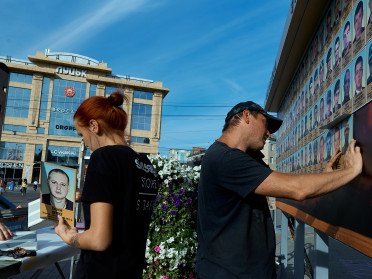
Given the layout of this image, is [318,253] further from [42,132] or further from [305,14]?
[42,132]

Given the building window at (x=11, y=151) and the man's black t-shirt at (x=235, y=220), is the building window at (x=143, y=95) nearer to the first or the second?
the building window at (x=11, y=151)

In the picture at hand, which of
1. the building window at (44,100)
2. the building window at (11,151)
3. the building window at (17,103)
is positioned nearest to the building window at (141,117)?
the building window at (44,100)

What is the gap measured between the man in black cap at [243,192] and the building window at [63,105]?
52.1m

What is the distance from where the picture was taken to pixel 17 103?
2028 inches

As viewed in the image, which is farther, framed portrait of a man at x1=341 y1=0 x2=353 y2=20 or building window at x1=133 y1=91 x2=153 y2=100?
building window at x1=133 y1=91 x2=153 y2=100

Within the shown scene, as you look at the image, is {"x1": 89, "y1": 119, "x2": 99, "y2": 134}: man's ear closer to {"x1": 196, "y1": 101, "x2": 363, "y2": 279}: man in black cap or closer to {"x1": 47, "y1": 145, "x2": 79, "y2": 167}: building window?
{"x1": 196, "y1": 101, "x2": 363, "y2": 279}: man in black cap

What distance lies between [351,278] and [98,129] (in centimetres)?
583

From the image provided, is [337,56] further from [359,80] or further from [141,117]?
[141,117]

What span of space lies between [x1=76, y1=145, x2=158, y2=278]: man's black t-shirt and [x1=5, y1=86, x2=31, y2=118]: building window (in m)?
53.7

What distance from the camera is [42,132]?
5172cm

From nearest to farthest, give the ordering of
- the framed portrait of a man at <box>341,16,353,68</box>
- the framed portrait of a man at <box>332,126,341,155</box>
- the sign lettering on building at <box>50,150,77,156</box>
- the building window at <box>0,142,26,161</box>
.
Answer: the framed portrait of a man at <box>341,16,353,68</box>, the framed portrait of a man at <box>332,126,341,155</box>, the building window at <box>0,142,26,161</box>, the sign lettering on building at <box>50,150,77,156</box>

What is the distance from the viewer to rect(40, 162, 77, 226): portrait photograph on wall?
2.40 m

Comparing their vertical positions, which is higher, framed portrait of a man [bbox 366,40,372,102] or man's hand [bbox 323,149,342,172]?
framed portrait of a man [bbox 366,40,372,102]

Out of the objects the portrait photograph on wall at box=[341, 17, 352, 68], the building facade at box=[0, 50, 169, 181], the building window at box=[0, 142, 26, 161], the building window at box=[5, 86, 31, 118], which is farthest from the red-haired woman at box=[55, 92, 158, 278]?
the building window at box=[5, 86, 31, 118]
